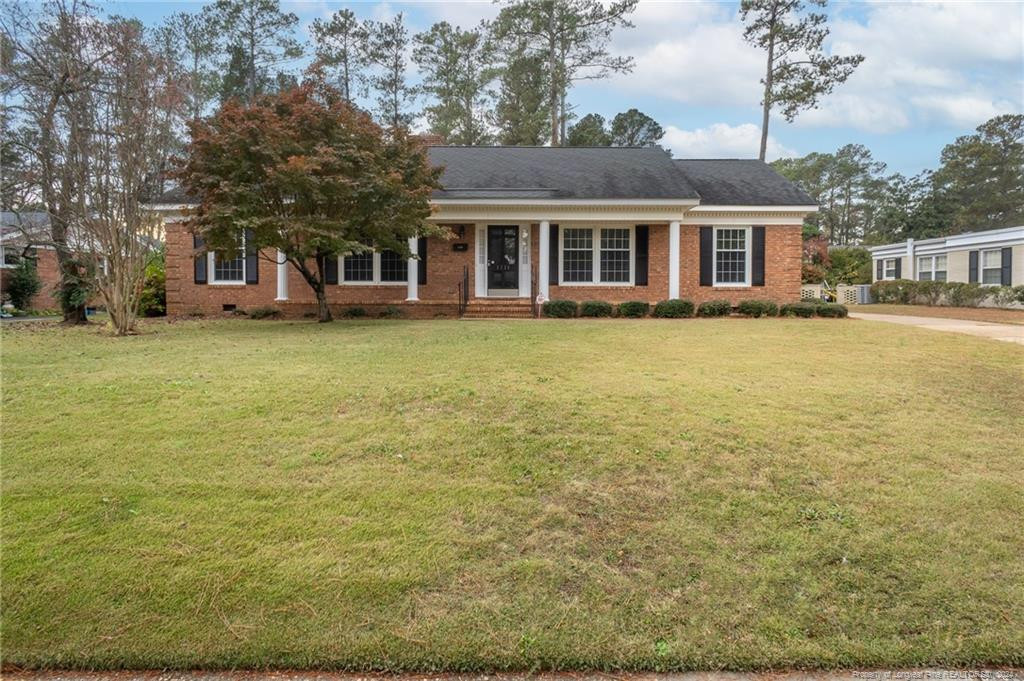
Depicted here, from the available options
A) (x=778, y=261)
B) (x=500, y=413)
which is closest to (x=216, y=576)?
(x=500, y=413)

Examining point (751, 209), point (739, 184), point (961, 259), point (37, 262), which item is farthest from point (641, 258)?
point (37, 262)

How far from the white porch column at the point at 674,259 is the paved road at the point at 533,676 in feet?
→ 50.8

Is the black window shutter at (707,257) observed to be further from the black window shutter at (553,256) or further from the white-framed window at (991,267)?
the white-framed window at (991,267)

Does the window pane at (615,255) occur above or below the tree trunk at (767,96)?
below

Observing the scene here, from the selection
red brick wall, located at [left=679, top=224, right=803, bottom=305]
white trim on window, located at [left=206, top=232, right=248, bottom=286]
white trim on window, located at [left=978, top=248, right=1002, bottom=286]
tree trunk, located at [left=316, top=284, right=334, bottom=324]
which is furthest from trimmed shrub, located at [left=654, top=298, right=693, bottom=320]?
white trim on window, located at [left=978, top=248, right=1002, bottom=286]

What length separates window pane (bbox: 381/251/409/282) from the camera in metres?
18.4

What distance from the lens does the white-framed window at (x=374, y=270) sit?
18359 mm

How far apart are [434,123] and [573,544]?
33.1 m

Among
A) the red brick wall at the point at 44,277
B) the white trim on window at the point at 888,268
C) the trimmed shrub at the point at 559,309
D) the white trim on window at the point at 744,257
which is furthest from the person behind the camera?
the white trim on window at the point at 888,268

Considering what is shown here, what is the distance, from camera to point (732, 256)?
18859 mm

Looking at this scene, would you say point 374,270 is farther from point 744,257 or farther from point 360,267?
point 744,257

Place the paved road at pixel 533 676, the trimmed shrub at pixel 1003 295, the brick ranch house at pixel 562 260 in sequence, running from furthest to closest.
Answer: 1. the trimmed shrub at pixel 1003 295
2. the brick ranch house at pixel 562 260
3. the paved road at pixel 533 676

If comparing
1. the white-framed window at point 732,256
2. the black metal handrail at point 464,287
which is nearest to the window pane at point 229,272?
the black metal handrail at point 464,287

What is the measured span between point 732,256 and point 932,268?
18.1m
